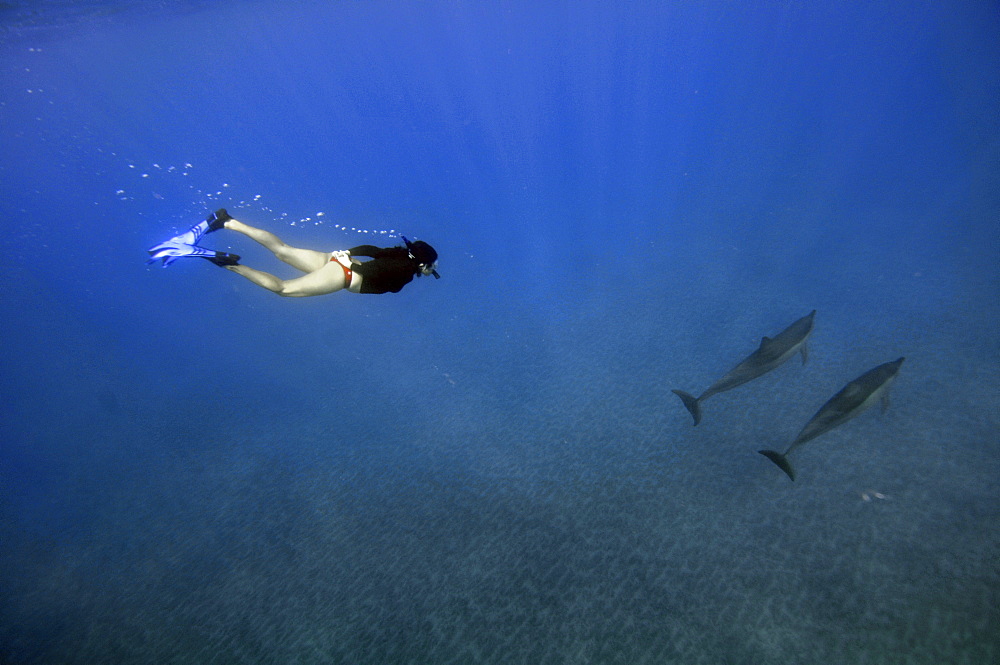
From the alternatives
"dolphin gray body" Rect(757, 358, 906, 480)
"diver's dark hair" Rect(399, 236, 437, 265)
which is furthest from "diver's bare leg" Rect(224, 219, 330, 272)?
"dolphin gray body" Rect(757, 358, 906, 480)

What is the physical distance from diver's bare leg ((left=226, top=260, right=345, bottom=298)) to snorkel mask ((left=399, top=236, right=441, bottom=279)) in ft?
2.85

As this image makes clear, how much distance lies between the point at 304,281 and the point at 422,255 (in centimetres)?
140

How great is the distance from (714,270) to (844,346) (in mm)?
4447

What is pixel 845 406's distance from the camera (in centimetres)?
446

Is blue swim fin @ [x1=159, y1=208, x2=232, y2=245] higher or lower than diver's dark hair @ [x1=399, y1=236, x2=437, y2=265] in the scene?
higher

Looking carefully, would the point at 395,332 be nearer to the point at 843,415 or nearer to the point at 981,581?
the point at 843,415

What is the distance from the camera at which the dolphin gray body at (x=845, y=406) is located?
14.2 ft

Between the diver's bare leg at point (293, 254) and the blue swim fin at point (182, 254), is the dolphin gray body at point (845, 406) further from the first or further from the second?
the blue swim fin at point (182, 254)

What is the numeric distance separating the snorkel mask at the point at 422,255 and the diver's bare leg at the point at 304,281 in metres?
0.87

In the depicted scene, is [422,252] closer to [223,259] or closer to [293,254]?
[293,254]

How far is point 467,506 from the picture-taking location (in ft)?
Result: 19.7

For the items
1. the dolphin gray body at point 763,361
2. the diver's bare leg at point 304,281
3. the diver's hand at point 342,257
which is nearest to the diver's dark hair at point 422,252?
the diver's hand at point 342,257

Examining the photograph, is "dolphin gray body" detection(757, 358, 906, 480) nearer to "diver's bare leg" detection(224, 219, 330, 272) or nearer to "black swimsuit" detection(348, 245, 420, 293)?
"black swimsuit" detection(348, 245, 420, 293)

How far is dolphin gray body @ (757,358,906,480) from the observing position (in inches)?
171
